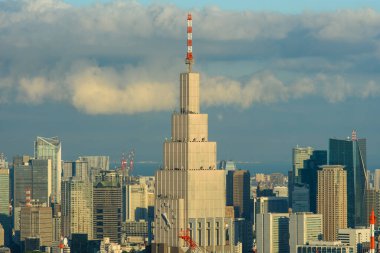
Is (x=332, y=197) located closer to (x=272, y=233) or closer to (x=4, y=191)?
(x=272, y=233)

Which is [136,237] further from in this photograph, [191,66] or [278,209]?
[191,66]

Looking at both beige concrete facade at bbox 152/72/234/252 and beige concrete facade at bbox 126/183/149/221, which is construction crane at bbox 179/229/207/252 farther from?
beige concrete facade at bbox 126/183/149/221

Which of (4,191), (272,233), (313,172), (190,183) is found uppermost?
(313,172)

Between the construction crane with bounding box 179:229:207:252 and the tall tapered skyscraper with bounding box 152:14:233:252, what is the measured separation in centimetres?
14

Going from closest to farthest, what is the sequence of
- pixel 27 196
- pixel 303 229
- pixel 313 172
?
pixel 303 229
pixel 313 172
pixel 27 196

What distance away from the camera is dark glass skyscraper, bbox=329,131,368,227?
143 m

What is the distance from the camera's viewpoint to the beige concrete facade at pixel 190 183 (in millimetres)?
77250

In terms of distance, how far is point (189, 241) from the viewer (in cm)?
7638

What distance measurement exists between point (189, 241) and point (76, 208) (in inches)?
3003

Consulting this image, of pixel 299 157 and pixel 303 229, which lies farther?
pixel 299 157

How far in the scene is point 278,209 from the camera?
14800cm

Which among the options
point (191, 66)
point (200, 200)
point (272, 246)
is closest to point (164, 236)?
point (200, 200)

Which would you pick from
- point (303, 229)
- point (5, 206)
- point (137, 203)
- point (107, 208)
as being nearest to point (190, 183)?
point (303, 229)

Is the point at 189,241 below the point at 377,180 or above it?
below
